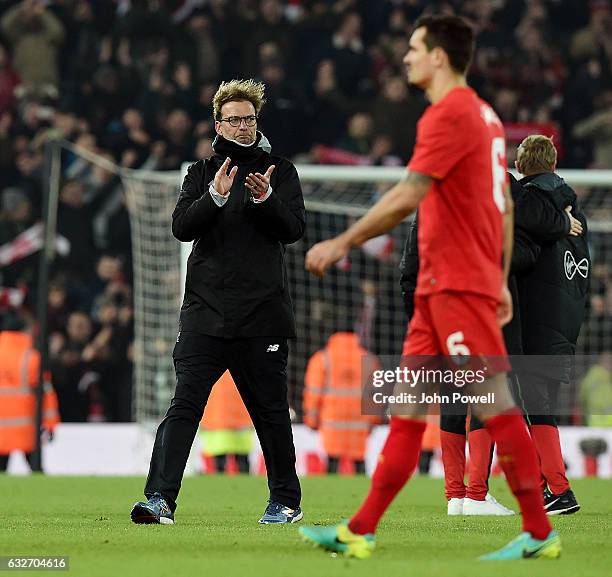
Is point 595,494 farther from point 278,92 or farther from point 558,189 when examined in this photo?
point 278,92

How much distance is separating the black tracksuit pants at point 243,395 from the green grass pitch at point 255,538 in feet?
0.78

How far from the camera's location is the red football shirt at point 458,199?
→ 15.1 ft

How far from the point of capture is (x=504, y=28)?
18250mm

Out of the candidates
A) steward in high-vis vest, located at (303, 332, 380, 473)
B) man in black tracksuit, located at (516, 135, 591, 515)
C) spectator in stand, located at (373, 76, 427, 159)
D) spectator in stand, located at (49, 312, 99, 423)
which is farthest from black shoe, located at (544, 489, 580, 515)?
spectator in stand, located at (373, 76, 427, 159)

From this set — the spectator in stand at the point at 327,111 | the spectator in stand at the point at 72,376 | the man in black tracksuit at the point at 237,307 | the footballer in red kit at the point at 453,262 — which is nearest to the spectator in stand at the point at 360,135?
the spectator in stand at the point at 327,111

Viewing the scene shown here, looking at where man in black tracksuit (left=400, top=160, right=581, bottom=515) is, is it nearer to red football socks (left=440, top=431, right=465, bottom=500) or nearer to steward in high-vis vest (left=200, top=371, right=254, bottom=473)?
red football socks (left=440, top=431, right=465, bottom=500)

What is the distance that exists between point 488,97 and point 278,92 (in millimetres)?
2700

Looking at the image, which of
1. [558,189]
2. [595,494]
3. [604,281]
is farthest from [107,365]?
[558,189]

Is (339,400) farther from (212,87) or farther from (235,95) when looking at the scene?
(235,95)

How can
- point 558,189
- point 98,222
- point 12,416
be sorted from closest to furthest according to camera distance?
point 558,189, point 12,416, point 98,222

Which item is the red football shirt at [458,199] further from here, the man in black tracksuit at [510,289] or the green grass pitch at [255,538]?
the man in black tracksuit at [510,289]

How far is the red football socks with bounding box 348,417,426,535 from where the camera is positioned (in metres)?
4.66

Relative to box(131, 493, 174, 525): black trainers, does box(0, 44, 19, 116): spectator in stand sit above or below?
above

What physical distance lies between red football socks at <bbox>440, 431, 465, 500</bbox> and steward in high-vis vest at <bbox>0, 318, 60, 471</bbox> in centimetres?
626
